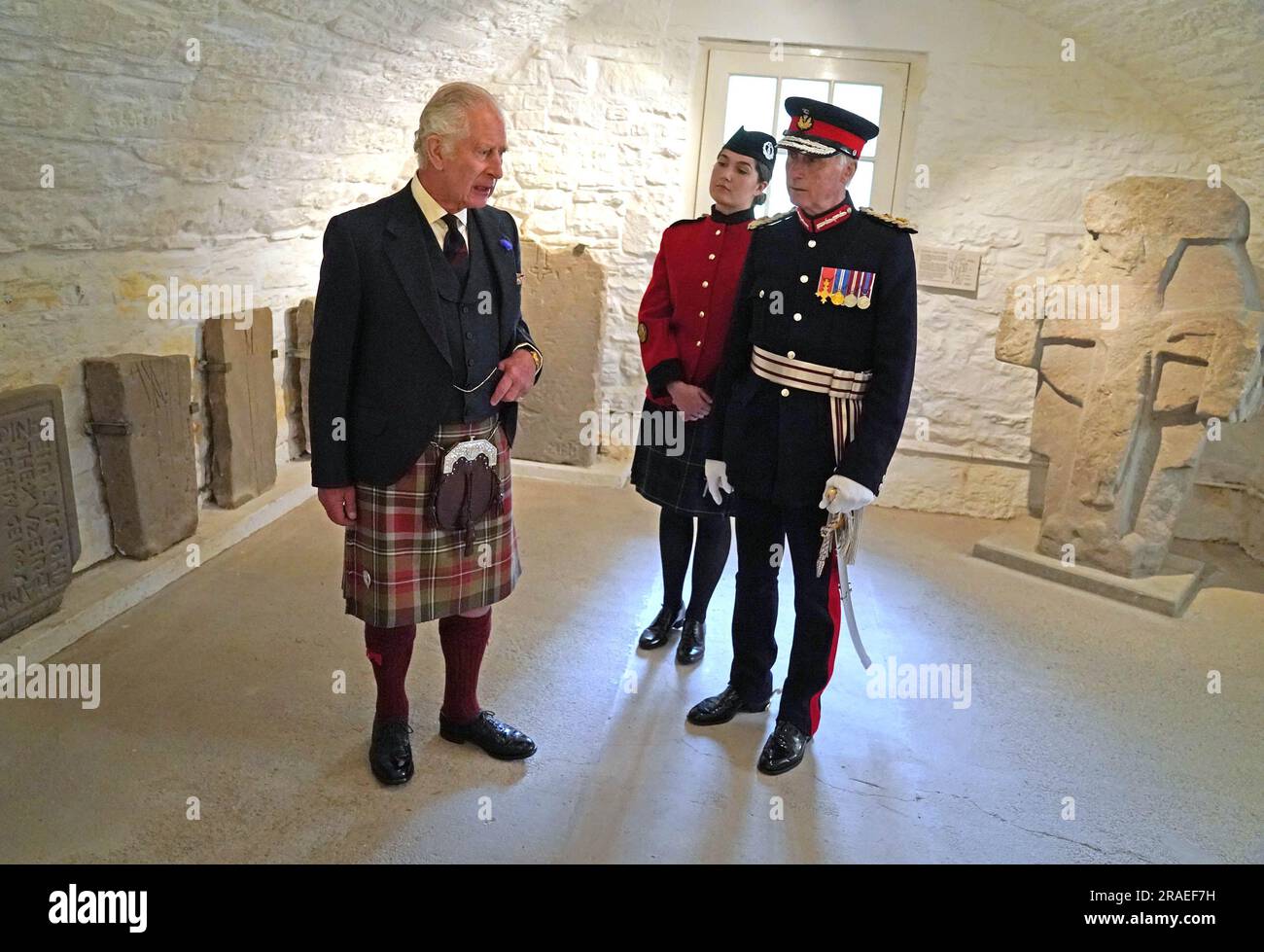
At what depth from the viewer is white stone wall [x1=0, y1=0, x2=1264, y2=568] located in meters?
3.05

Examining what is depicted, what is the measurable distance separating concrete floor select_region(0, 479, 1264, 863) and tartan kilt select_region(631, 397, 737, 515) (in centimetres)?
57

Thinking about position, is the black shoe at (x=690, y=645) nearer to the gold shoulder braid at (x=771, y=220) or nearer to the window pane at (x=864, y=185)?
the gold shoulder braid at (x=771, y=220)

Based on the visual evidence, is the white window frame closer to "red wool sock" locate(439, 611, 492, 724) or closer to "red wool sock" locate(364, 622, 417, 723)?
"red wool sock" locate(439, 611, 492, 724)

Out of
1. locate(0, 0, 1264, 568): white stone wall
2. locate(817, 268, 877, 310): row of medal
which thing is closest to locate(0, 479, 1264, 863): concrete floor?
locate(0, 0, 1264, 568): white stone wall

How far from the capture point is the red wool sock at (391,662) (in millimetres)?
2469

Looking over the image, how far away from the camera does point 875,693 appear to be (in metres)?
3.18

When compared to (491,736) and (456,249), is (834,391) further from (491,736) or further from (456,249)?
(491,736)

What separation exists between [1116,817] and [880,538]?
7.20 feet

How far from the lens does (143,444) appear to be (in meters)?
3.48

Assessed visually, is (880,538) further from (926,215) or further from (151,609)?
(151,609)

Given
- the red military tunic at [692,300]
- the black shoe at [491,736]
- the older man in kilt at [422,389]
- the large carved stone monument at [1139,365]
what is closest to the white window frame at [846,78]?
the large carved stone monument at [1139,365]

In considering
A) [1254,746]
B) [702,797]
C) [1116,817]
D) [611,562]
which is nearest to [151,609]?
[611,562]

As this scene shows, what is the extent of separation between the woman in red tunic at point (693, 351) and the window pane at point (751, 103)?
212cm

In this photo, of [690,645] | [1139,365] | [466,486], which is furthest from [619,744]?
[1139,365]
